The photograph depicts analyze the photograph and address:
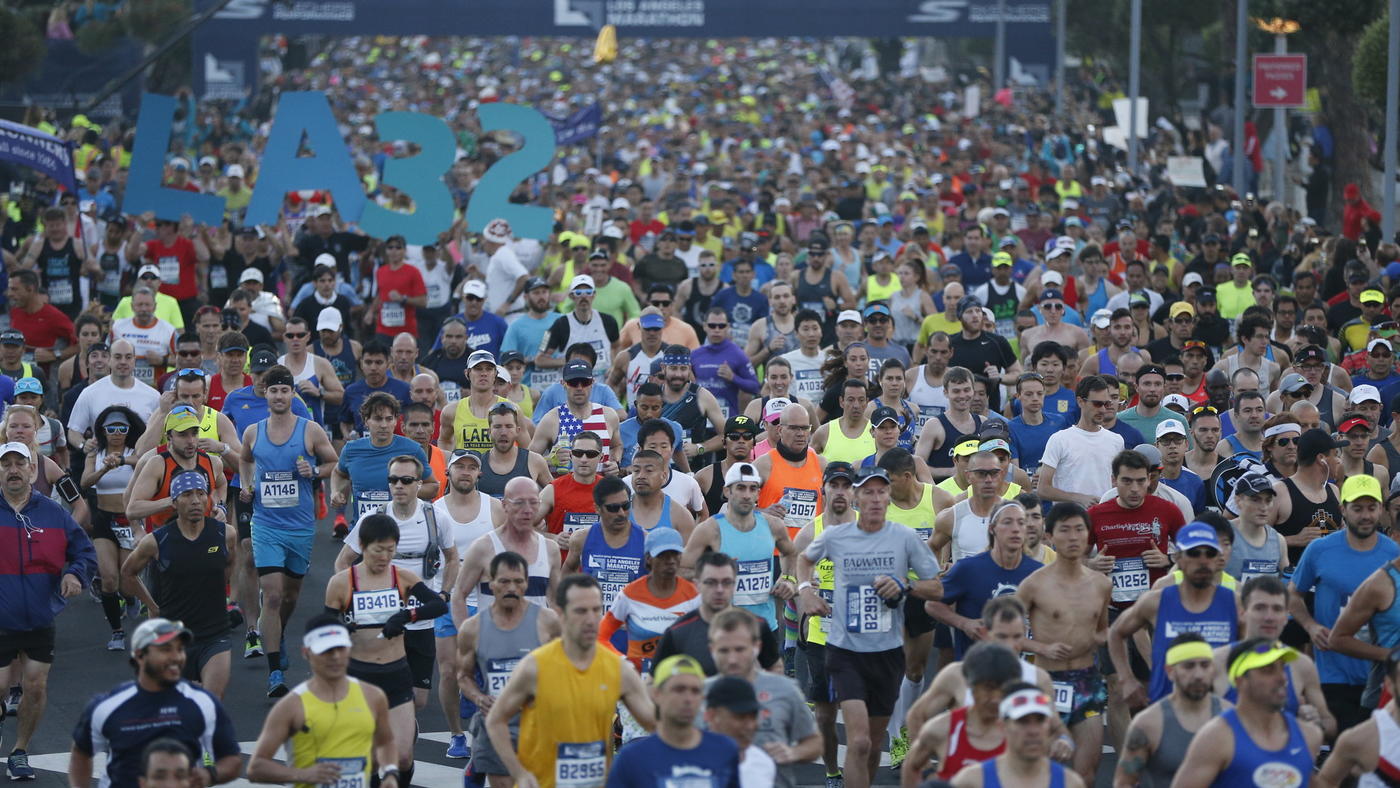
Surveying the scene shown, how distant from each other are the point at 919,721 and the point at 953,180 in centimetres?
2461

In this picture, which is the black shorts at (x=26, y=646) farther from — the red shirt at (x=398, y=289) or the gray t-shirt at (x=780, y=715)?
the red shirt at (x=398, y=289)

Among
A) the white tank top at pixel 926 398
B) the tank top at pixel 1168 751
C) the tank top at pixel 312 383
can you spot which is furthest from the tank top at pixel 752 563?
the tank top at pixel 312 383

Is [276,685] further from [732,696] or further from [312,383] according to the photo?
[732,696]

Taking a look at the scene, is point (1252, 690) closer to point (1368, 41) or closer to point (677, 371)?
point (677, 371)

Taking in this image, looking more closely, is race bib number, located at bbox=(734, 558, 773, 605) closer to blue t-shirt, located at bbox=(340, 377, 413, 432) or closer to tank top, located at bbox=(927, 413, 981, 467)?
tank top, located at bbox=(927, 413, 981, 467)

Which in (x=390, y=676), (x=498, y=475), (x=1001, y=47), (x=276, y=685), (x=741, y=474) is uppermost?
(x=741, y=474)

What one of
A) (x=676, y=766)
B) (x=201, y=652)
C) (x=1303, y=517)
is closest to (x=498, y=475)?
(x=201, y=652)

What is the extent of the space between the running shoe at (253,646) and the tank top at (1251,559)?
5.95 m

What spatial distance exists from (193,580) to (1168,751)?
5.14 metres

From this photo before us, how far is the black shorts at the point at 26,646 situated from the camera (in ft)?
35.6

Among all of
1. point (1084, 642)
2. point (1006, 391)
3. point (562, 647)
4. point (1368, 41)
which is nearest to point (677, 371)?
point (1006, 391)

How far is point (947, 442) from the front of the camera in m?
13.5

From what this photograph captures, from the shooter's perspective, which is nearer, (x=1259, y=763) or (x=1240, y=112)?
(x=1259, y=763)

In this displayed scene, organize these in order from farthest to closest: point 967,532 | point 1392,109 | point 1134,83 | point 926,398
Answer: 1. point 1134,83
2. point 1392,109
3. point 926,398
4. point 967,532
